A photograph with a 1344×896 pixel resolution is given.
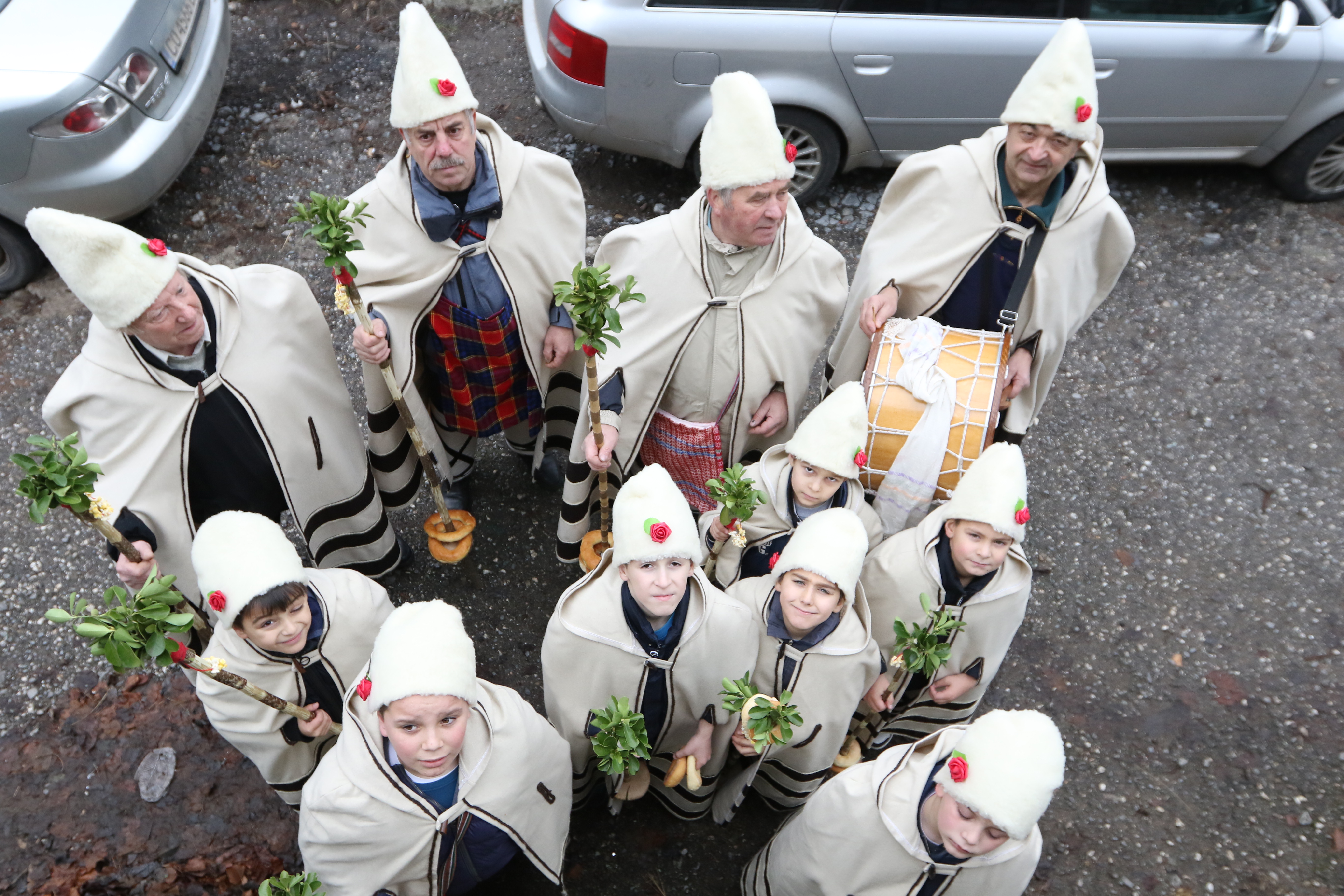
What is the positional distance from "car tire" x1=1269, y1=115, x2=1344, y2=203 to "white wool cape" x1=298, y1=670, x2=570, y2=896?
20.6ft

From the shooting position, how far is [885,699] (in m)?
3.48

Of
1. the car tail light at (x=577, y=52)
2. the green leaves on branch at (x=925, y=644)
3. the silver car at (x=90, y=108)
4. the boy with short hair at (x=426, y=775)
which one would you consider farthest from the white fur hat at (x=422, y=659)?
the car tail light at (x=577, y=52)

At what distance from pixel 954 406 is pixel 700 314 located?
1076mm

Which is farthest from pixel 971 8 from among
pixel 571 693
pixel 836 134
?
pixel 571 693

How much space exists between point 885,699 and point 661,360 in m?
1.62

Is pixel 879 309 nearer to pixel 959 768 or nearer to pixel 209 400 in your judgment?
pixel 959 768

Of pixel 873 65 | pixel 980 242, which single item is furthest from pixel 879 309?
pixel 873 65

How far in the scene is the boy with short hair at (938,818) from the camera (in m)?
2.54

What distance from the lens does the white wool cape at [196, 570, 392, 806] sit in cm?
319

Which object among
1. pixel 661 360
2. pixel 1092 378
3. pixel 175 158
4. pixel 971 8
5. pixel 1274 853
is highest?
pixel 971 8

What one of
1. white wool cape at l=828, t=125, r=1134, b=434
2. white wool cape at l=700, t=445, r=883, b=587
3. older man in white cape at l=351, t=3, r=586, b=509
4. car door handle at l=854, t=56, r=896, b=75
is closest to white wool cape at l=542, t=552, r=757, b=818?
white wool cape at l=700, t=445, r=883, b=587

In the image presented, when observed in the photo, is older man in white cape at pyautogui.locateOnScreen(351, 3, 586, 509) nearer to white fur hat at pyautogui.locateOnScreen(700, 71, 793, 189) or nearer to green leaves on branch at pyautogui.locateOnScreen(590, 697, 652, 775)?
white fur hat at pyautogui.locateOnScreen(700, 71, 793, 189)

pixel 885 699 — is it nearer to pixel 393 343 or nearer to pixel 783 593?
pixel 783 593

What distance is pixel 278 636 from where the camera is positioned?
308 centimetres
